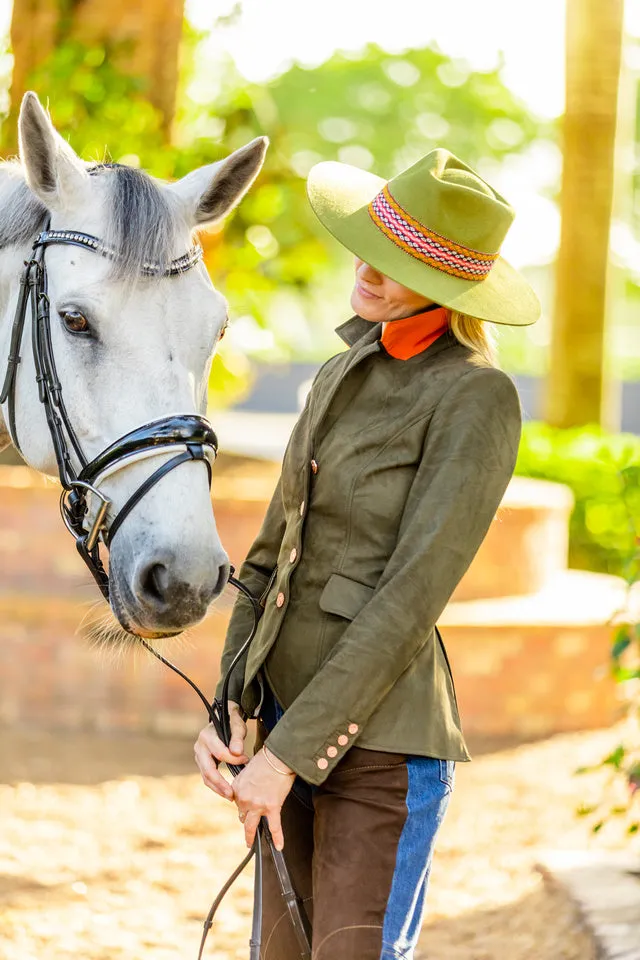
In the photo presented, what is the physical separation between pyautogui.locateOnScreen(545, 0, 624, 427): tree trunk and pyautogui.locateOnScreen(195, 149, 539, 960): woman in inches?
334

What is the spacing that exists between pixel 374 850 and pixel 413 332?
0.95 metres

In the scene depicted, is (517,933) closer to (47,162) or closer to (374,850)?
(374,850)

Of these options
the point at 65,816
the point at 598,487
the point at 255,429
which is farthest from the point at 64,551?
the point at 255,429

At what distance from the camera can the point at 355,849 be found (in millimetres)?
1940

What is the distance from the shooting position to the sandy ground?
12.3 feet

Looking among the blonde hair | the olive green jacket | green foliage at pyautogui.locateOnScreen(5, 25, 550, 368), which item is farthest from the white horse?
green foliage at pyautogui.locateOnScreen(5, 25, 550, 368)

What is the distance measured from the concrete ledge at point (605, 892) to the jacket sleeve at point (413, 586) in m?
1.82

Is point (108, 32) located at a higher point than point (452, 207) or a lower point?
higher

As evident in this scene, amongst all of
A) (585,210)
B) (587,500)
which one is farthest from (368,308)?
(585,210)

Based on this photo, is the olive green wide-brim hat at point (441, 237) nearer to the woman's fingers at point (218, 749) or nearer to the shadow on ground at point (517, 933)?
the woman's fingers at point (218, 749)

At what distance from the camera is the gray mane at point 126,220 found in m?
2.26

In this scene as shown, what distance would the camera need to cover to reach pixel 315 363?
1468 inches

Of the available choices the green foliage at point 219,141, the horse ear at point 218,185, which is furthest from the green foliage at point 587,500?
the horse ear at point 218,185

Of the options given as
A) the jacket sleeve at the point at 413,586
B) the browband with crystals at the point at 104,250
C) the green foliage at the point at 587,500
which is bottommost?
the jacket sleeve at the point at 413,586
